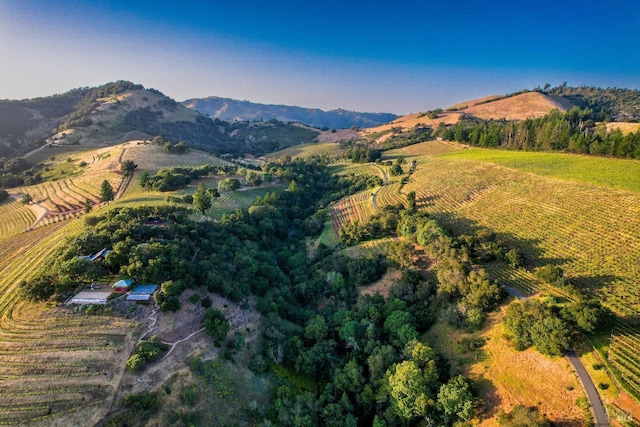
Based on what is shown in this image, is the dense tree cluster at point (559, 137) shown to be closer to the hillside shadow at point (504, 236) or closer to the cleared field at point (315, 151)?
the hillside shadow at point (504, 236)

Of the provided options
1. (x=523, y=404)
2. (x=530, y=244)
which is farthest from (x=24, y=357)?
(x=530, y=244)

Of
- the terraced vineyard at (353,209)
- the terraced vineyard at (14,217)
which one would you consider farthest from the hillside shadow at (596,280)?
the terraced vineyard at (14,217)

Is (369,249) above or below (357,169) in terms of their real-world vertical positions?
below

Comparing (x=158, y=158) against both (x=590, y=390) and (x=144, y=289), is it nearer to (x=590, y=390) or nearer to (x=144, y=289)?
(x=144, y=289)

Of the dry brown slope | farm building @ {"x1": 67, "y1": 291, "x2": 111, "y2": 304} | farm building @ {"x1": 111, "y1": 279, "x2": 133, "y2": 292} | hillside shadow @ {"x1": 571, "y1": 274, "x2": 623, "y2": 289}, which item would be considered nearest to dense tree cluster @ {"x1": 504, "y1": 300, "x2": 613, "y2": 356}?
hillside shadow @ {"x1": 571, "y1": 274, "x2": 623, "y2": 289}

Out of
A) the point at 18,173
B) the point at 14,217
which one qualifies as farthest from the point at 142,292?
the point at 18,173

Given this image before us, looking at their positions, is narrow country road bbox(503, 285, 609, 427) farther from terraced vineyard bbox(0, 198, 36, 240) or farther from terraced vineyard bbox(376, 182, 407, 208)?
terraced vineyard bbox(0, 198, 36, 240)
